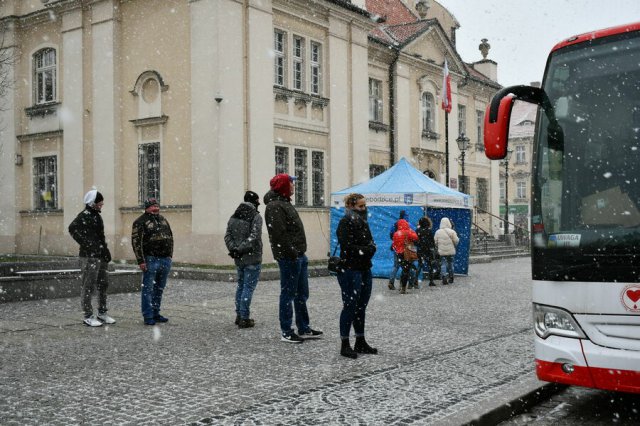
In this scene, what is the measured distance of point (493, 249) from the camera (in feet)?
107

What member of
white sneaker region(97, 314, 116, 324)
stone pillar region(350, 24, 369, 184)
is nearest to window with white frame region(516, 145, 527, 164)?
stone pillar region(350, 24, 369, 184)

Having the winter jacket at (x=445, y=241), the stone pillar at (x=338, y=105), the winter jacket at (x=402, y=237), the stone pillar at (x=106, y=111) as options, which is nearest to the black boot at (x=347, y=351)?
the winter jacket at (x=402, y=237)

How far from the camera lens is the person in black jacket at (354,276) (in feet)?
25.8

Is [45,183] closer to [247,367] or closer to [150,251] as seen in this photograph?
[150,251]

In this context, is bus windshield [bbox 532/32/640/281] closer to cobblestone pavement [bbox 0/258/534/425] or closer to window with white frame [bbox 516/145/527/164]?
cobblestone pavement [bbox 0/258/534/425]

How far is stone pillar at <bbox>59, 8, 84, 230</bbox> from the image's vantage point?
24688 mm

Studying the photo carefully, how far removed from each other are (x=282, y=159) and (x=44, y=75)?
9.84 m

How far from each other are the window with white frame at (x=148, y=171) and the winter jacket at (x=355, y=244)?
15.8 m

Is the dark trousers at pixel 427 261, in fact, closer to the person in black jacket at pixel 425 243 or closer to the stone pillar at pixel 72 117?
the person in black jacket at pixel 425 243

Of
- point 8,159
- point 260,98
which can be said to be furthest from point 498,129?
point 8,159

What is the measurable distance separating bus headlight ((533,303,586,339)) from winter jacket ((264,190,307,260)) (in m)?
3.60

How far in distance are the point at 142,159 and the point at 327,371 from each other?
57.1 ft

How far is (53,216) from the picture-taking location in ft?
83.9

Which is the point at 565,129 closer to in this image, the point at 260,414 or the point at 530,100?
the point at 530,100
